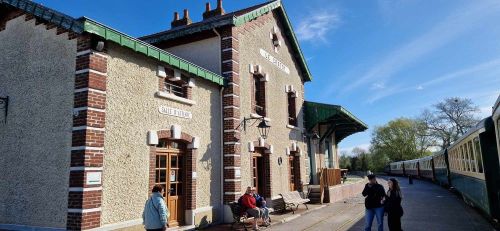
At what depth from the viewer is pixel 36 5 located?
800cm

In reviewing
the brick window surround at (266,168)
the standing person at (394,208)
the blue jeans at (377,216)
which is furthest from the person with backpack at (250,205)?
the standing person at (394,208)

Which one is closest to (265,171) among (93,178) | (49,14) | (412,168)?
(93,178)

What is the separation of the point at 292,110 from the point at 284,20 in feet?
13.5

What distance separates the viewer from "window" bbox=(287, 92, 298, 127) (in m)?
16.6

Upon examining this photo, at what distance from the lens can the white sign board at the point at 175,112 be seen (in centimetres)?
913

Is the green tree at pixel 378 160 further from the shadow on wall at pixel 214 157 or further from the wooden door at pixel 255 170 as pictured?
the shadow on wall at pixel 214 157

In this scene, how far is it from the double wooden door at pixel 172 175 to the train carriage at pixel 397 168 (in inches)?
1667

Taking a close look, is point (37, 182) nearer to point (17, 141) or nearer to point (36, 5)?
point (17, 141)

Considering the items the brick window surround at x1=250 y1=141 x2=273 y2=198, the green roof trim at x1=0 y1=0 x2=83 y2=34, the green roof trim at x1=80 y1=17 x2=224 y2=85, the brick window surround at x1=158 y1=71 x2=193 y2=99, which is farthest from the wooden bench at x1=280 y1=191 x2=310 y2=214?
the green roof trim at x1=0 y1=0 x2=83 y2=34

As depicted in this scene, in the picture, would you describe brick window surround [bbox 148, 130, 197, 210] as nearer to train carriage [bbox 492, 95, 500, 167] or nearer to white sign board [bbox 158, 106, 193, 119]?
white sign board [bbox 158, 106, 193, 119]

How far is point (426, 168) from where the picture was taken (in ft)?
107

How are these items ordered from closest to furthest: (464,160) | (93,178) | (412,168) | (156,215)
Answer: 1. (156,215)
2. (93,178)
3. (464,160)
4. (412,168)

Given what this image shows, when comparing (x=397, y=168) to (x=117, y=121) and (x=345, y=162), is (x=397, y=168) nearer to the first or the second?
(x=345, y=162)

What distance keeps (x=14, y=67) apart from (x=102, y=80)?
273 cm
